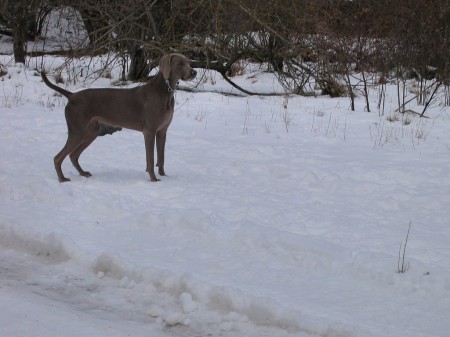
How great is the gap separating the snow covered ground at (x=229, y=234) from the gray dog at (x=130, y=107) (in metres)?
0.41

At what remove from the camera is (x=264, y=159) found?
8.08 metres

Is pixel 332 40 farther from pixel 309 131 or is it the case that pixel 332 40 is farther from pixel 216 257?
pixel 216 257

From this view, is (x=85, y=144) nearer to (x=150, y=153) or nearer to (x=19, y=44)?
(x=150, y=153)

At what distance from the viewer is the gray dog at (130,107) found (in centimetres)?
700

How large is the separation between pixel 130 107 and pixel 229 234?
2.24 metres

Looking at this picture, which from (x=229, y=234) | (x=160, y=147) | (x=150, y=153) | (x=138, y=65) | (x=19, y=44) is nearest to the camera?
(x=229, y=234)

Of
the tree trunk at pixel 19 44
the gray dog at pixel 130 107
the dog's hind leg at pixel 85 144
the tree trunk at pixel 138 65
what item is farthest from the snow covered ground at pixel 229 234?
the tree trunk at pixel 19 44

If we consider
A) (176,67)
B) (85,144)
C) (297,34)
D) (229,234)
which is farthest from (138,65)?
(229,234)

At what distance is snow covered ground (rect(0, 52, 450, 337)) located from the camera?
4023mm

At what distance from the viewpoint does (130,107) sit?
7090 millimetres

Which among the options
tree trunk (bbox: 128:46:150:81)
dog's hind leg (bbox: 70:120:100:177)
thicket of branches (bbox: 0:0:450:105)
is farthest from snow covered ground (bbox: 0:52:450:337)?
tree trunk (bbox: 128:46:150:81)

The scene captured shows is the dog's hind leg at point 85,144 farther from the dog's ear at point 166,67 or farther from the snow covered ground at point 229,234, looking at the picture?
the dog's ear at point 166,67

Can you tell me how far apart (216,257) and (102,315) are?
3.75 feet

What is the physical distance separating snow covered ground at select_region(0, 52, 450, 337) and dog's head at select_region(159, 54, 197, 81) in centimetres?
103
